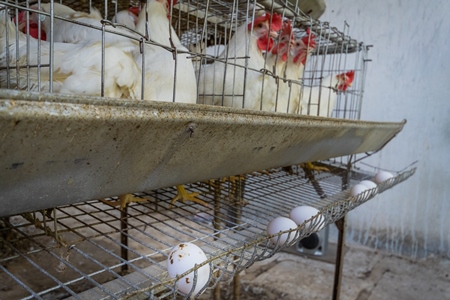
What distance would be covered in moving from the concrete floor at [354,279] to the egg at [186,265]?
147 cm

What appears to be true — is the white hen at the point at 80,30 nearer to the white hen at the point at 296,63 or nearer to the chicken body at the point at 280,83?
the chicken body at the point at 280,83

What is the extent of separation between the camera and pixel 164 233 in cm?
86

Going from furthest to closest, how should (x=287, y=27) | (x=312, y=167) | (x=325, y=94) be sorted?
(x=325, y=94)
(x=312, y=167)
(x=287, y=27)

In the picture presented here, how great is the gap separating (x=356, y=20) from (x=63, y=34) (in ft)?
7.74

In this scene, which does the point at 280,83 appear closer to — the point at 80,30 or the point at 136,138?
the point at 80,30

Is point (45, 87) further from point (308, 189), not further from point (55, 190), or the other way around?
point (308, 189)

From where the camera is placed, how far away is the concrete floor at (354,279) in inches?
82.3

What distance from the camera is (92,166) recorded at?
1.58 feet

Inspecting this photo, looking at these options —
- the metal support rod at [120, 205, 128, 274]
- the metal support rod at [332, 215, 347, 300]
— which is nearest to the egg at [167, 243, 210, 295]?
the metal support rod at [120, 205, 128, 274]

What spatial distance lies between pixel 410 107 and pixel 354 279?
4.54ft

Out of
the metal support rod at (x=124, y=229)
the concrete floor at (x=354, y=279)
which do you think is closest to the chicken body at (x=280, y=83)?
the metal support rod at (x=124, y=229)

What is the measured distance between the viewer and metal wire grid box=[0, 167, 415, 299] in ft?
2.05

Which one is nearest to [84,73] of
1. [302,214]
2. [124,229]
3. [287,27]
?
[124,229]

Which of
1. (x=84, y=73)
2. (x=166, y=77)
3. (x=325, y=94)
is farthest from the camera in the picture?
(x=325, y=94)
